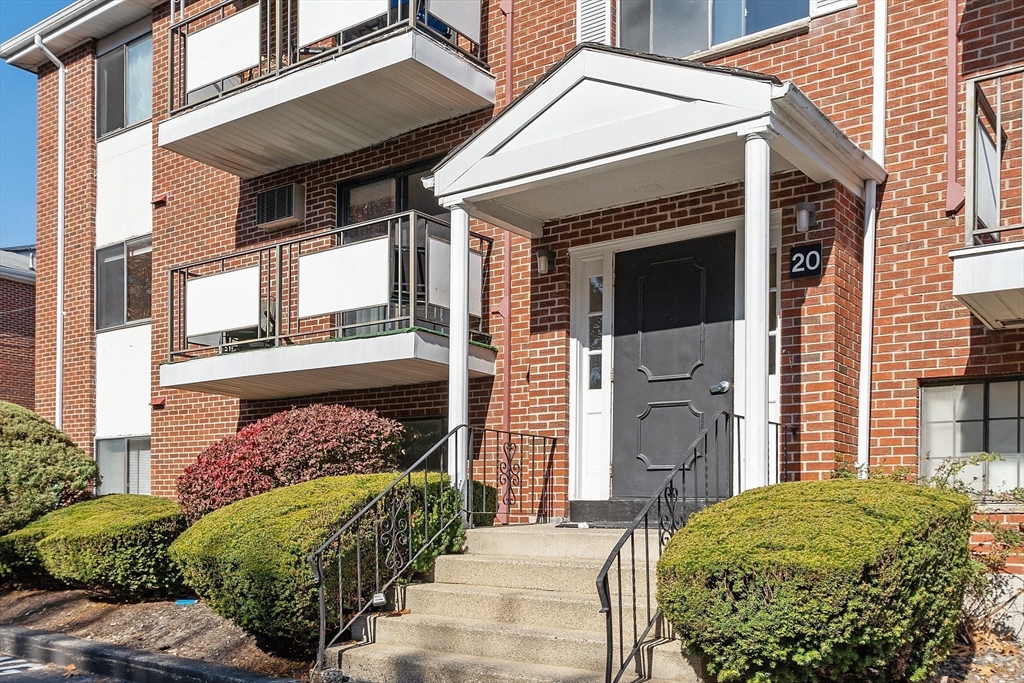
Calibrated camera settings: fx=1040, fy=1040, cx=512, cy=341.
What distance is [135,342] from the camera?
13992 mm

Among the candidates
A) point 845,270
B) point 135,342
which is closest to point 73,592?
point 135,342

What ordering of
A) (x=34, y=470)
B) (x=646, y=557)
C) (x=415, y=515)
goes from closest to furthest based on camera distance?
(x=646, y=557) < (x=415, y=515) < (x=34, y=470)

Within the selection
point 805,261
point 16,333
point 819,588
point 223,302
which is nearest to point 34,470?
point 223,302

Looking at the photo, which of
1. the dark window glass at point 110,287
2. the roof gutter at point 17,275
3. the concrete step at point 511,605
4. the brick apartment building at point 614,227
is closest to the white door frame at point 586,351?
the brick apartment building at point 614,227

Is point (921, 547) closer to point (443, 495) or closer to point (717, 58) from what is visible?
point (443, 495)

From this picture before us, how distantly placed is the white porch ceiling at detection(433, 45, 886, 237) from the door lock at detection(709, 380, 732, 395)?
164 cm

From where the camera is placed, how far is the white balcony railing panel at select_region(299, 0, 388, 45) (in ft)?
32.9

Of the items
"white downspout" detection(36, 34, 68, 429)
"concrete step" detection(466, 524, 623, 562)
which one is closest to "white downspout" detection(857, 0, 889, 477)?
"concrete step" detection(466, 524, 623, 562)

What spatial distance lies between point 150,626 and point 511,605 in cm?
389

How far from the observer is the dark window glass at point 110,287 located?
14398 mm

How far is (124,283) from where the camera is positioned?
47.1ft

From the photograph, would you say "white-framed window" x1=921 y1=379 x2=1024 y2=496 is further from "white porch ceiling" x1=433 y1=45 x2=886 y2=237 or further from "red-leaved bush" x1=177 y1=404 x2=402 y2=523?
"red-leaved bush" x1=177 y1=404 x2=402 y2=523

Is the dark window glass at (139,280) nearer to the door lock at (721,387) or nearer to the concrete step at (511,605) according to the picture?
the concrete step at (511,605)

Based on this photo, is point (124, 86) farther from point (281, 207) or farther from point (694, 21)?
point (694, 21)
